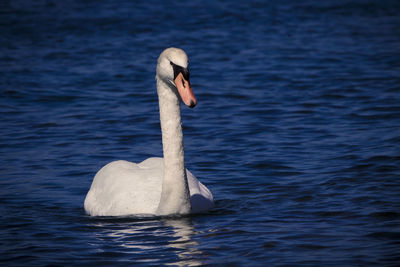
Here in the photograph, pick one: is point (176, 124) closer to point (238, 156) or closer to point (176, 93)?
point (176, 93)

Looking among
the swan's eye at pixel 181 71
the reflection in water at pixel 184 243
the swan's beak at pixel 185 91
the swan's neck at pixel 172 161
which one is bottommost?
the reflection in water at pixel 184 243

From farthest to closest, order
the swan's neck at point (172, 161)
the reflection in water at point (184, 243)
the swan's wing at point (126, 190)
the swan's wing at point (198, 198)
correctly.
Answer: the swan's wing at point (198, 198) < the swan's wing at point (126, 190) < the swan's neck at point (172, 161) < the reflection in water at point (184, 243)

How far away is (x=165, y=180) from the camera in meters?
7.80

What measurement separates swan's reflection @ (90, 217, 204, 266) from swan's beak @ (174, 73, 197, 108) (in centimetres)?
135

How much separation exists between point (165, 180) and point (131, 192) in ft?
1.73

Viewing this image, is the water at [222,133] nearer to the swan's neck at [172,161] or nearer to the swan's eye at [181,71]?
the swan's neck at [172,161]

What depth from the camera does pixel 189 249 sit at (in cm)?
705

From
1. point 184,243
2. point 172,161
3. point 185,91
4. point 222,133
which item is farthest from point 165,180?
point 222,133

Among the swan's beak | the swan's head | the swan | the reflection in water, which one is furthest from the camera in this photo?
the swan

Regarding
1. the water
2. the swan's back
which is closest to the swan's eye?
the swan's back

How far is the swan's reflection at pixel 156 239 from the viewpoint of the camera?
22.5 ft

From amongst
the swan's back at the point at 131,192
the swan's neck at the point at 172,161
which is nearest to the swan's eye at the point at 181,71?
the swan's neck at the point at 172,161

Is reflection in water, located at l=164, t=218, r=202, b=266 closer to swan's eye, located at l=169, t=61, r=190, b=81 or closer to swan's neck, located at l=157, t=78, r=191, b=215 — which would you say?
swan's neck, located at l=157, t=78, r=191, b=215

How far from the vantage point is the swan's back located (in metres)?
8.05
